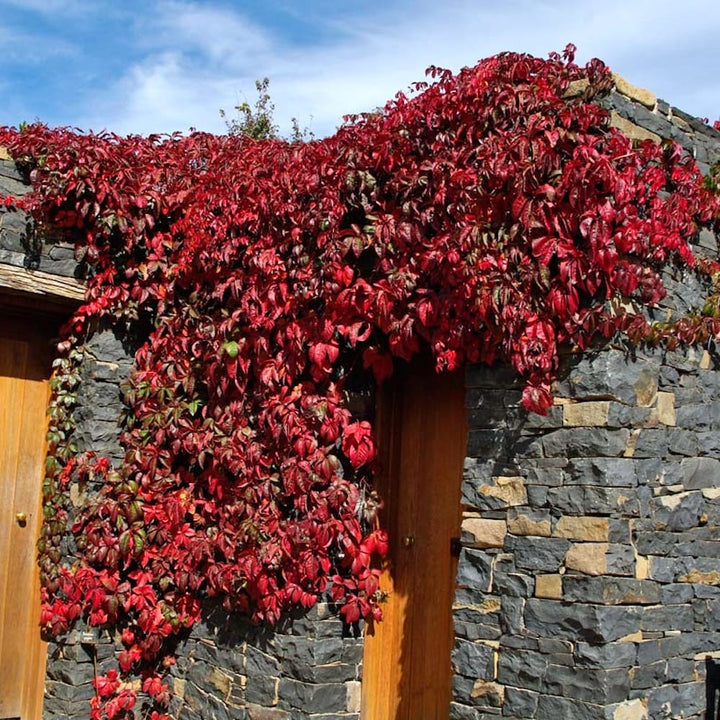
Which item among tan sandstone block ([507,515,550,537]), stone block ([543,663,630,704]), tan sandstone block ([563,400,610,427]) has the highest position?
tan sandstone block ([563,400,610,427])

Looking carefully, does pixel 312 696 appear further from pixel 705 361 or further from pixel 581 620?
pixel 705 361

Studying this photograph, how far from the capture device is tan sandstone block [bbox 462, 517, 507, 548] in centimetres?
404

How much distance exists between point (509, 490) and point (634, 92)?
1.81 m

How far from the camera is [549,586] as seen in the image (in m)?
3.87

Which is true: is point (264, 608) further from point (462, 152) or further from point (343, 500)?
point (462, 152)

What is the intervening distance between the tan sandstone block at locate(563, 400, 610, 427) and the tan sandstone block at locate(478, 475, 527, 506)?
13.2 inches

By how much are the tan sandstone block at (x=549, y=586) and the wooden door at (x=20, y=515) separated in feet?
9.52

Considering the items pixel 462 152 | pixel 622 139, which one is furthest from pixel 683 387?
pixel 462 152

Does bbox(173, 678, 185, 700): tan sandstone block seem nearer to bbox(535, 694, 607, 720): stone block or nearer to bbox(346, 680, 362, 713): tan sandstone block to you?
bbox(346, 680, 362, 713): tan sandstone block

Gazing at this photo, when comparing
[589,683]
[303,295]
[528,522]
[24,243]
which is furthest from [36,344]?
[589,683]

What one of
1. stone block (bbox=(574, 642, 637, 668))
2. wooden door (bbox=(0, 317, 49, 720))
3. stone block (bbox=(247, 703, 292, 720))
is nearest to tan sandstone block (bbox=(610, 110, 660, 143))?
stone block (bbox=(574, 642, 637, 668))

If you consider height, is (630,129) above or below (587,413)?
above

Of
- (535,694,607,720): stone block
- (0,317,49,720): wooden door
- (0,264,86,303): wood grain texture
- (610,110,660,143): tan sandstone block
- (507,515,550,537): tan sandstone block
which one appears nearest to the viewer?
(535,694,607,720): stone block

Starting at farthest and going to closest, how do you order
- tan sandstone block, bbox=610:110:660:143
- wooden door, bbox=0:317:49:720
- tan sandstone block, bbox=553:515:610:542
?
wooden door, bbox=0:317:49:720, tan sandstone block, bbox=610:110:660:143, tan sandstone block, bbox=553:515:610:542
